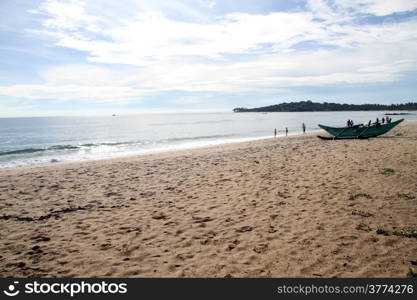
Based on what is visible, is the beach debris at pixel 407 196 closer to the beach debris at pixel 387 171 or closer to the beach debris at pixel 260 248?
the beach debris at pixel 387 171

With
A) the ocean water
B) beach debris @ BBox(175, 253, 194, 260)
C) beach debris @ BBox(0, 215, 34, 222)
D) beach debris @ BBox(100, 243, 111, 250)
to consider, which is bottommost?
beach debris @ BBox(175, 253, 194, 260)

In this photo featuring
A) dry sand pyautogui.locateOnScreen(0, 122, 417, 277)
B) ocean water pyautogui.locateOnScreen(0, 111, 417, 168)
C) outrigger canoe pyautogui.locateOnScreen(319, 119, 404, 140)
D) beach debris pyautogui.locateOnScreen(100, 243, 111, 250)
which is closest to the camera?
dry sand pyautogui.locateOnScreen(0, 122, 417, 277)

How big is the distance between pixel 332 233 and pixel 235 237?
82.4 inches

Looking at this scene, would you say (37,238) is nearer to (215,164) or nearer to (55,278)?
(55,278)

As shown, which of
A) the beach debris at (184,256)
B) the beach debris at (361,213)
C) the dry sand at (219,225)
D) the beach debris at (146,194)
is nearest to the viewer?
the dry sand at (219,225)

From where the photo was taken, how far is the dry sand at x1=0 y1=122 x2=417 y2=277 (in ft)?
15.6

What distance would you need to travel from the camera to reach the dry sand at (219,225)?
475cm

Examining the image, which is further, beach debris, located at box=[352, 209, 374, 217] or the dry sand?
beach debris, located at box=[352, 209, 374, 217]

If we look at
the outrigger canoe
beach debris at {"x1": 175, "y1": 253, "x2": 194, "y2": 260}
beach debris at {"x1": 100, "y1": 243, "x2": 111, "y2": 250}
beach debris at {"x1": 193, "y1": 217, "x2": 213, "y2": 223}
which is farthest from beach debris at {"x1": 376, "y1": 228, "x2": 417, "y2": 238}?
the outrigger canoe

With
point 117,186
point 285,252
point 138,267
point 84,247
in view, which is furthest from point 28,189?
point 285,252

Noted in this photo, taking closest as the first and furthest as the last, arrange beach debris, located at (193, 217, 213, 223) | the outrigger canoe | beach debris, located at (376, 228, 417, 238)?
1. beach debris, located at (376, 228, 417, 238)
2. beach debris, located at (193, 217, 213, 223)
3. the outrigger canoe

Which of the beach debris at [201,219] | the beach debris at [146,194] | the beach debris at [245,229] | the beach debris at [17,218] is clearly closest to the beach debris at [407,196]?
the beach debris at [245,229]

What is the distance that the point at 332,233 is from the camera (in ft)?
18.7

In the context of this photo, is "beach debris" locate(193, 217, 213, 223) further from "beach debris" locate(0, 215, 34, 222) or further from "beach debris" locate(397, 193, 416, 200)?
"beach debris" locate(397, 193, 416, 200)
